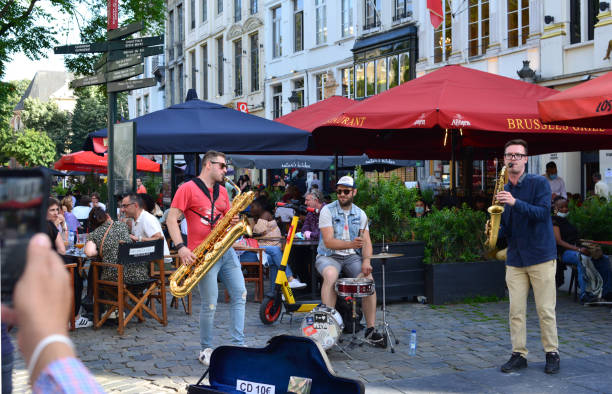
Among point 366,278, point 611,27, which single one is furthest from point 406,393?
point 611,27

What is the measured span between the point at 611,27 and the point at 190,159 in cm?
1135

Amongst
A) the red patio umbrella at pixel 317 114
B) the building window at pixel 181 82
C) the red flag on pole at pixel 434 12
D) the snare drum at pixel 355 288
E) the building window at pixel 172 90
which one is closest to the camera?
the snare drum at pixel 355 288

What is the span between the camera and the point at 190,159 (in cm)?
1302

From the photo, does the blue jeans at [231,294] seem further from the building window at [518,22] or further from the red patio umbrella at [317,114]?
the building window at [518,22]

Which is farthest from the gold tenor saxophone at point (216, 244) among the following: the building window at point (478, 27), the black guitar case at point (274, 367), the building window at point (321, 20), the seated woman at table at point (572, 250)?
the building window at point (321, 20)

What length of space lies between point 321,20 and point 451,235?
2235cm

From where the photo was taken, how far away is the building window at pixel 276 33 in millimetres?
33562

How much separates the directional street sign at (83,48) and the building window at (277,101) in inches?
1002

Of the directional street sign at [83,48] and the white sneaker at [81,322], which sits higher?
the directional street sign at [83,48]

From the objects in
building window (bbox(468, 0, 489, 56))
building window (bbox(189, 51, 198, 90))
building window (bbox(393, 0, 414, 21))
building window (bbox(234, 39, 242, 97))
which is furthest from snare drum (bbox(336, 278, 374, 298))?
building window (bbox(189, 51, 198, 90))

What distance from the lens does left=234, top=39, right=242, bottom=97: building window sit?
3731cm

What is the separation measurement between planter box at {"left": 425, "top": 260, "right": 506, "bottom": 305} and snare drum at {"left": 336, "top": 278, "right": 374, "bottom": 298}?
2756mm

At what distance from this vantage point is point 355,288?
650 centimetres

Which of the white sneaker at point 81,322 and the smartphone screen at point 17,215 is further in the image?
the white sneaker at point 81,322
